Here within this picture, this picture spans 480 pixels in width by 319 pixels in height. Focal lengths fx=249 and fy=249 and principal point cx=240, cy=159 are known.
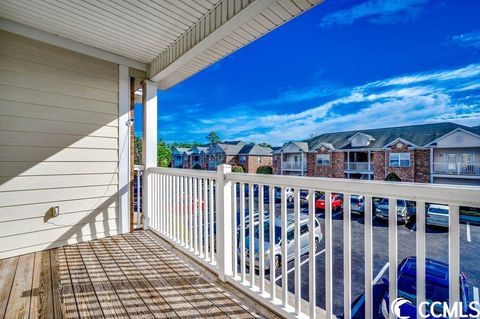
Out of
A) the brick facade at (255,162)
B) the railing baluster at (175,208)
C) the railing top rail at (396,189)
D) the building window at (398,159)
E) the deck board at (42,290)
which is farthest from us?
the brick facade at (255,162)

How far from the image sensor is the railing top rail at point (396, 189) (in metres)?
0.92

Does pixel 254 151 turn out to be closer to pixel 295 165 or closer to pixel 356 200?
pixel 295 165

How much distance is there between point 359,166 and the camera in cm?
754

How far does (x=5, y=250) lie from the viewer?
8.19 feet

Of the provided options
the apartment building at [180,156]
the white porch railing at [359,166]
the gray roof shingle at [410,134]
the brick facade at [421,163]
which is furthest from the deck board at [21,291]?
the apartment building at [180,156]

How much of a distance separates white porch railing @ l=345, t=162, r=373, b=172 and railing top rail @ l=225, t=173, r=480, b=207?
20.3 ft

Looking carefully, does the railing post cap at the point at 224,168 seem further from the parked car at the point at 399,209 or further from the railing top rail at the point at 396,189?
the parked car at the point at 399,209

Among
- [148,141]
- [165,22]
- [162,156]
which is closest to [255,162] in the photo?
[162,156]

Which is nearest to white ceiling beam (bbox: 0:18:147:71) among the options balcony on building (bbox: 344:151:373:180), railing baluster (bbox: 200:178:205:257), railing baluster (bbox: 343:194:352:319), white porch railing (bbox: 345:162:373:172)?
railing baluster (bbox: 200:178:205:257)

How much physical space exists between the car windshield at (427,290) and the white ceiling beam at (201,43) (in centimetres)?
213

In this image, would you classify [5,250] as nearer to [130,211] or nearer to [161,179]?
[130,211]

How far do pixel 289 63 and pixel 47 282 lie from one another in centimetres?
2432

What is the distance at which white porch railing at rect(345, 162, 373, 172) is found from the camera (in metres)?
6.97

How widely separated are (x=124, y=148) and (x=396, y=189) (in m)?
3.16
